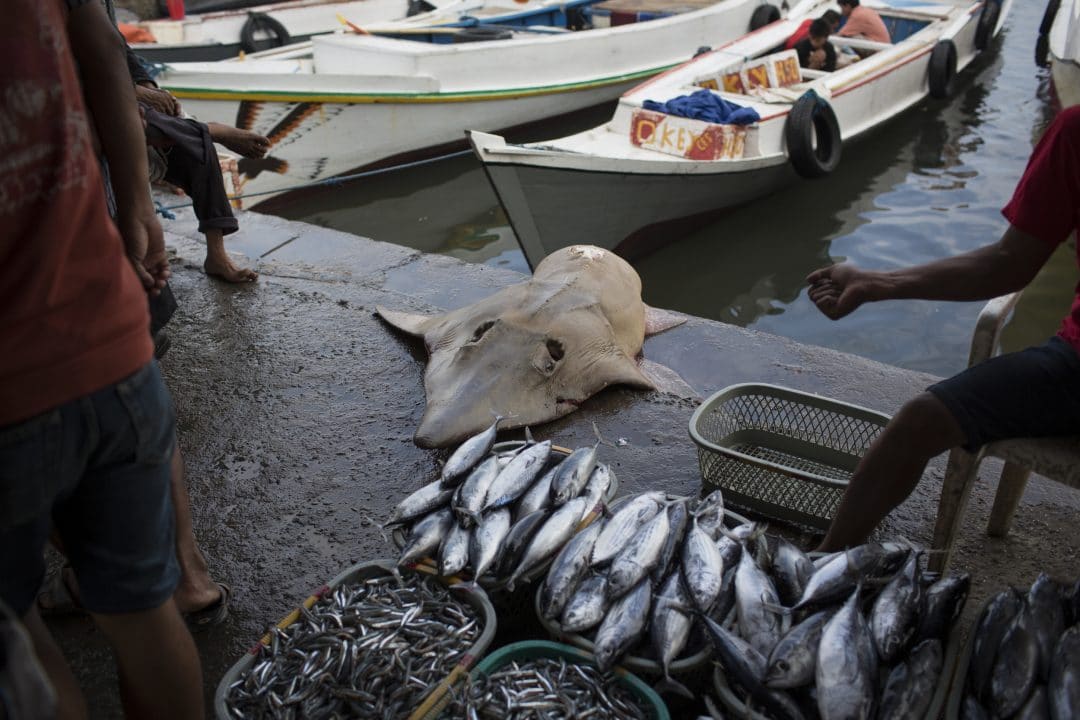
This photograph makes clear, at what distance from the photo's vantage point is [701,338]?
5.31 m

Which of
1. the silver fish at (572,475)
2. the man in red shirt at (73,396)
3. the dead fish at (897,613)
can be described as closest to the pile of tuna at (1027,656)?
the dead fish at (897,613)

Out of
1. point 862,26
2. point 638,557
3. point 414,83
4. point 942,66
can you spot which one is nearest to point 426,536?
point 638,557

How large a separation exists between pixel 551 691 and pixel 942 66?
13.4 metres

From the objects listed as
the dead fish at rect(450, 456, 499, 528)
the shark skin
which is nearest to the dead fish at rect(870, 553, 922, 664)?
the dead fish at rect(450, 456, 499, 528)

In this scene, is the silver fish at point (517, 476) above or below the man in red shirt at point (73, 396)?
below

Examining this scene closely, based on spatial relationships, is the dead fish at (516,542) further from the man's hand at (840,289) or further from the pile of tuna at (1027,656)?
the pile of tuna at (1027,656)

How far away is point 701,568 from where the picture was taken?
277cm

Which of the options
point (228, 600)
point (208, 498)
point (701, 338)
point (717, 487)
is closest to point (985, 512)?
point (717, 487)

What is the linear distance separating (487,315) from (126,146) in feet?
8.26

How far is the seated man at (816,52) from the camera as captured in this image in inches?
473

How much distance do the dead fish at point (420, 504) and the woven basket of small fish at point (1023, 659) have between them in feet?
5.87

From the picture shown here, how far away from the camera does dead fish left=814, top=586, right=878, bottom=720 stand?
7.50 ft

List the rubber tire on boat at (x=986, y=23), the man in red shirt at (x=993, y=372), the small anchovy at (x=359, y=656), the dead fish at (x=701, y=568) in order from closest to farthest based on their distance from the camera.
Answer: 1. the small anchovy at (x=359, y=656)
2. the man in red shirt at (x=993, y=372)
3. the dead fish at (x=701, y=568)
4. the rubber tire on boat at (x=986, y=23)

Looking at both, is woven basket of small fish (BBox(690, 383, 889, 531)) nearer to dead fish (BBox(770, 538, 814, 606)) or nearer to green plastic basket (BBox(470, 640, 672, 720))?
dead fish (BBox(770, 538, 814, 606))
